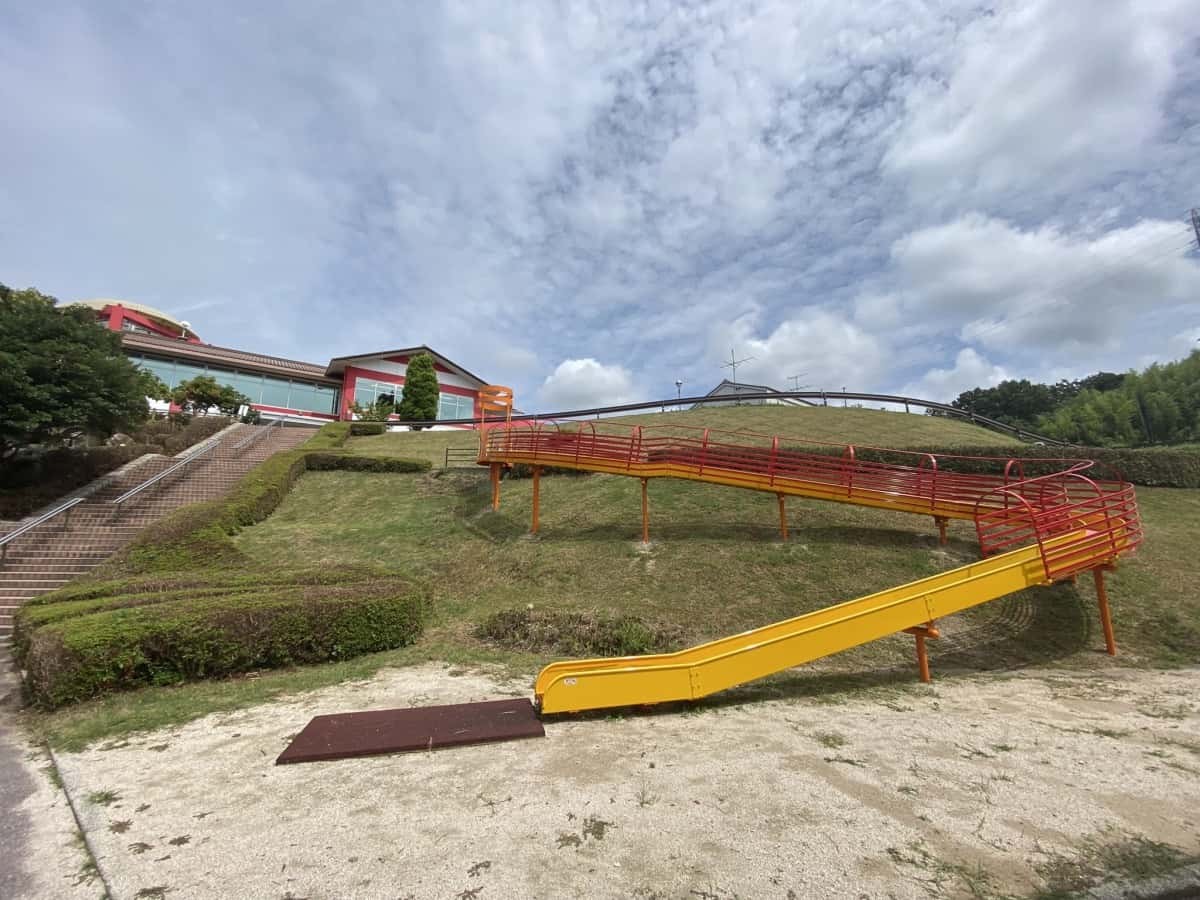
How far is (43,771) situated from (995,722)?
338 inches

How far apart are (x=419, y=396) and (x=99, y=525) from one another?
2267cm

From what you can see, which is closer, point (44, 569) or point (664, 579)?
point (664, 579)

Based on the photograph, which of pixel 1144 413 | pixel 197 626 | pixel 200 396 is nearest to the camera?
pixel 197 626

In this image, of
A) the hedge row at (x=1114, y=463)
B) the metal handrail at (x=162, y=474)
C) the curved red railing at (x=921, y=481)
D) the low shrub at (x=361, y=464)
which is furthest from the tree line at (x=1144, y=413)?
the metal handrail at (x=162, y=474)

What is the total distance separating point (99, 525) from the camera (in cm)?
1330

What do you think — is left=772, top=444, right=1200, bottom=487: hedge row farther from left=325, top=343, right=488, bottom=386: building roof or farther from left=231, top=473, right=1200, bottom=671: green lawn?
left=325, top=343, right=488, bottom=386: building roof

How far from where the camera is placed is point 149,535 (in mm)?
11445

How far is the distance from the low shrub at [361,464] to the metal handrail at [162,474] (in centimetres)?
384

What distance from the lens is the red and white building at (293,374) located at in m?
32.2

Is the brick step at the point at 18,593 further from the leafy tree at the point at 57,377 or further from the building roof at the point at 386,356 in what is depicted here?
the building roof at the point at 386,356

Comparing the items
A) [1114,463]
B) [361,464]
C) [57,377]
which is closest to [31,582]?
[57,377]

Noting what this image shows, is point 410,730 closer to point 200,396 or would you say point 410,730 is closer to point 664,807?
point 664,807

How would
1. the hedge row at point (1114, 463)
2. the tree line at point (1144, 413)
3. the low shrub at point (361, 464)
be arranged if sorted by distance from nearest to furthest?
the hedge row at point (1114, 463) < the low shrub at point (361, 464) < the tree line at point (1144, 413)

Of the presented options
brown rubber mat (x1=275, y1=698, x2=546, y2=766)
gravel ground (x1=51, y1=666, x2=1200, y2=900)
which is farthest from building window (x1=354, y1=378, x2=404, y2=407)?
gravel ground (x1=51, y1=666, x2=1200, y2=900)
